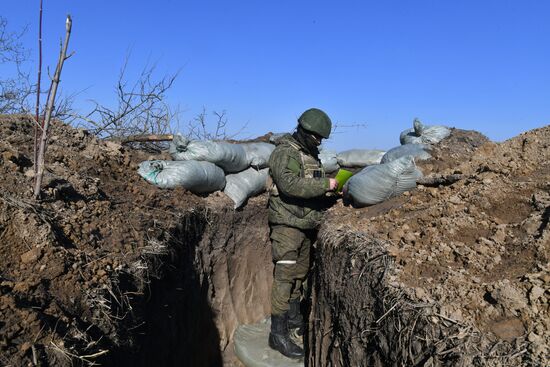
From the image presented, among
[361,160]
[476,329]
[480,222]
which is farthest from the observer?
[361,160]

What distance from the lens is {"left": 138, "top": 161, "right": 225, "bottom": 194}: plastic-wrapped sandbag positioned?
486cm

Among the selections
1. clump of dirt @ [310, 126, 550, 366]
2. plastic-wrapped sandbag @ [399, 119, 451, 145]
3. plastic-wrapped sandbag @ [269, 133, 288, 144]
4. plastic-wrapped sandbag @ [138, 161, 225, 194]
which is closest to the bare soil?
clump of dirt @ [310, 126, 550, 366]

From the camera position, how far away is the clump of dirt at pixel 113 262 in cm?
233

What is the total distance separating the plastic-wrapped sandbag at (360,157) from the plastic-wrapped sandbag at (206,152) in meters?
1.57

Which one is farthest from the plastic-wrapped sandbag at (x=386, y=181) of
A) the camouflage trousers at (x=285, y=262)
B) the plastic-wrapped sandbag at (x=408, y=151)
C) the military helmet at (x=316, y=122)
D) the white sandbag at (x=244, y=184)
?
the white sandbag at (x=244, y=184)

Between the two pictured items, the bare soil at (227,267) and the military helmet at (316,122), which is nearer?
the bare soil at (227,267)

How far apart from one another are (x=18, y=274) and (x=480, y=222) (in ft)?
9.02

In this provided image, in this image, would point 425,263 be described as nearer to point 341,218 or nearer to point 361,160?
point 341,218

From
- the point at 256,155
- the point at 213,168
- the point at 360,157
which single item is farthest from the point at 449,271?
the point at 360,157

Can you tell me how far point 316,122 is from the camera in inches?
160

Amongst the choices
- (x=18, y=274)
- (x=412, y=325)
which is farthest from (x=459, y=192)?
(x=18, y=274)

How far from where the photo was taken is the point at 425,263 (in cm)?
275

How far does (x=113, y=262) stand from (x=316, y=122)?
2.01 meters

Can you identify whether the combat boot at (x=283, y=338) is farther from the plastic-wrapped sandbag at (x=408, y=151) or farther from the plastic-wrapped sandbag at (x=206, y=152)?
the plastic-wrapped sandbag at (x=408, y=151)
